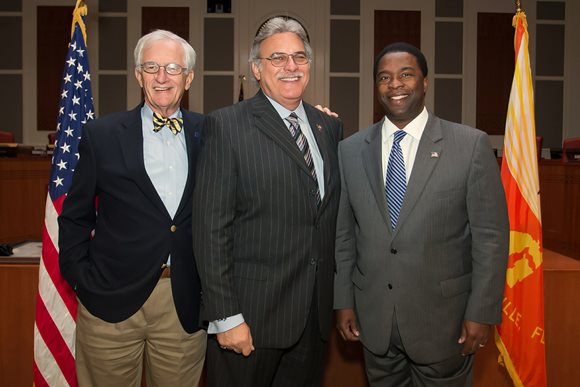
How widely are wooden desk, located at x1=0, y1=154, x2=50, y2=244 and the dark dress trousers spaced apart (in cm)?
466

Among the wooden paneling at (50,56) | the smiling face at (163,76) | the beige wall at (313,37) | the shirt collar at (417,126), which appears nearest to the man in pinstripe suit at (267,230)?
the smiling face at (163,76)

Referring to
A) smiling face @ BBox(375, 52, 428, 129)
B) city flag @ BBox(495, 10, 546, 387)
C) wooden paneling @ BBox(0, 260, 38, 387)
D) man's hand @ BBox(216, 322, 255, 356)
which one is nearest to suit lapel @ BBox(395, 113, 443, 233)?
smiling face @ BBox(375, 52, 428, 129)

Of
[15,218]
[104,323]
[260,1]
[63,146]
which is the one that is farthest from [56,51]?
[104,323]

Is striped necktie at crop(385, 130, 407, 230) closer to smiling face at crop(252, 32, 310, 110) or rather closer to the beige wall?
smiling face at crop(252, 32, 310, 110)

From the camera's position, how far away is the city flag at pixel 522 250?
2943 mm

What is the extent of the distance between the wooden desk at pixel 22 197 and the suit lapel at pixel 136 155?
473 cm

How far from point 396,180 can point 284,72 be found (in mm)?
605

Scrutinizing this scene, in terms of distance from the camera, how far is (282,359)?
2137 millimetres

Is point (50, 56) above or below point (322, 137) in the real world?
above

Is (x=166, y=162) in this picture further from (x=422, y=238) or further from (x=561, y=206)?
(x=561, y=206)

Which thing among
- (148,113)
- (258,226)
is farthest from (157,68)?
(258,226)

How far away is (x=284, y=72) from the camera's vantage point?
2.07 metres

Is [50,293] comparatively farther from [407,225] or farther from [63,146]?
[407,225]

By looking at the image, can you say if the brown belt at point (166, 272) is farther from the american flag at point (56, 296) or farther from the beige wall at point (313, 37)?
the beige wall at point (313, 37)
